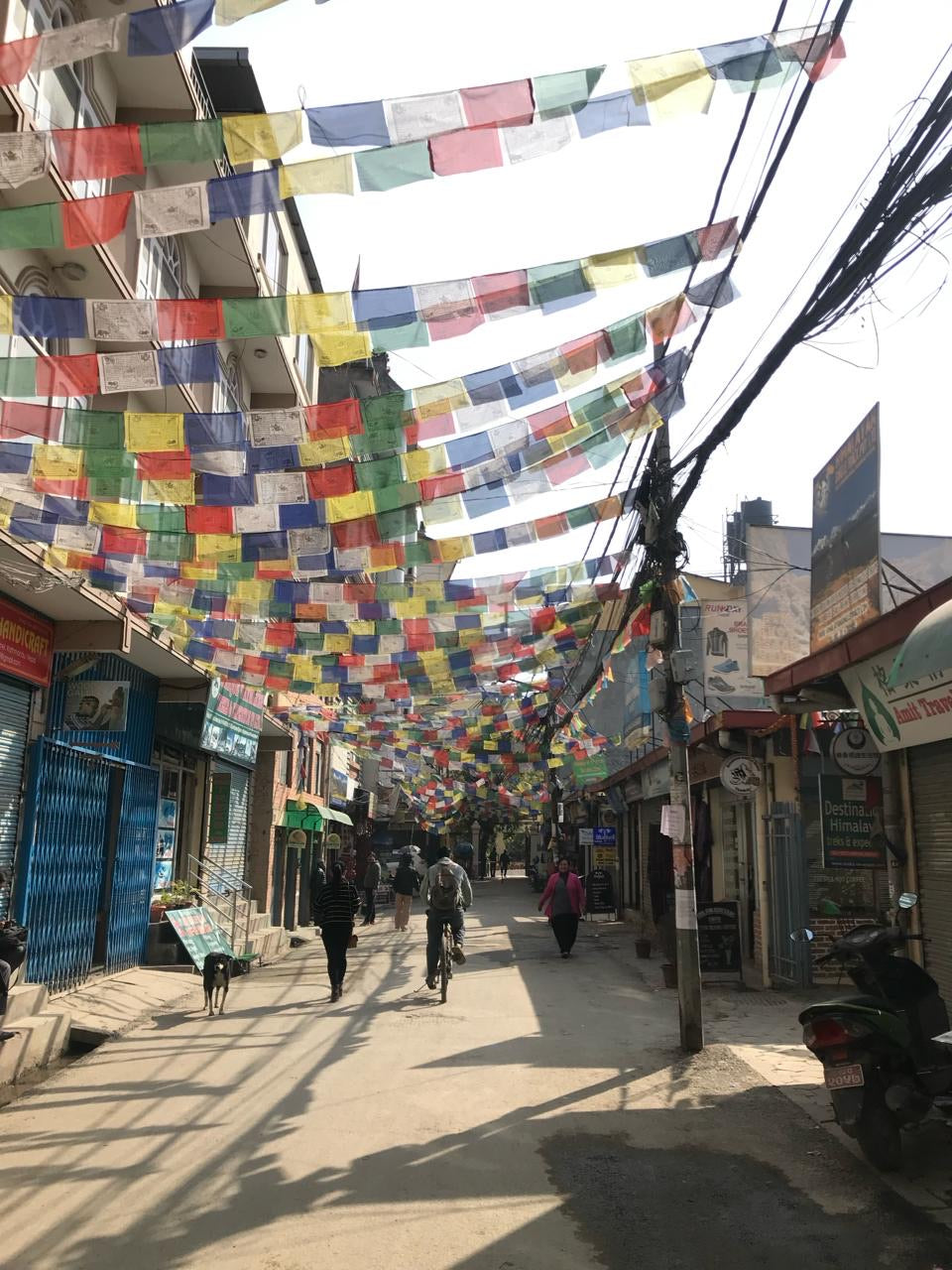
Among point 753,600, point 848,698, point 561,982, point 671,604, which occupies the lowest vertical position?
point 561,982

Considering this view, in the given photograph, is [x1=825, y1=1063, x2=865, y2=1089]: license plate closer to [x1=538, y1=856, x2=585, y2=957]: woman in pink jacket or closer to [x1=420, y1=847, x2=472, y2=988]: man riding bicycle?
[x1=420, y1=847, x2=472, y2=988]: man riding bicycle

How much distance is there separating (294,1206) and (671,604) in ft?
22.6

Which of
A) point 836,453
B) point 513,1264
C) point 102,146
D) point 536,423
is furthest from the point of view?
point 836,453

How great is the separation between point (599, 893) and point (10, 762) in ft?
60.1

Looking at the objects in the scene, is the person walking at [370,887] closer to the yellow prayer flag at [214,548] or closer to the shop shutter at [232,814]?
the shop shutter at [232,814]

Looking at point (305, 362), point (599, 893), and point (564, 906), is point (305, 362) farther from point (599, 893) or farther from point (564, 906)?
point (599, 893)

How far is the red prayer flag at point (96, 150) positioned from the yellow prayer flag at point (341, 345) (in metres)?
1.47

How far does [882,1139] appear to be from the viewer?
18.8 feet

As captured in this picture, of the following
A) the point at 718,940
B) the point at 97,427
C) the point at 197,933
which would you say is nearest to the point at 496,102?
the point at 97,427

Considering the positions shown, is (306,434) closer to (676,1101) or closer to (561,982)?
(676,1101)

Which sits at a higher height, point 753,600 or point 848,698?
point 753,600

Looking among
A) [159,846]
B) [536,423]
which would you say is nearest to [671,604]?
[536,423]

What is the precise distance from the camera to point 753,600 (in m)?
19.4

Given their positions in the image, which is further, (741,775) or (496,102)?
(741,775)
